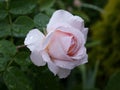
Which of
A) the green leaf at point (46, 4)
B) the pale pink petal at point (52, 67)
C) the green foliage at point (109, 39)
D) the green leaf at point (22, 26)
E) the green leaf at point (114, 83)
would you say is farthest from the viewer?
the green foliage at point (109, 39)

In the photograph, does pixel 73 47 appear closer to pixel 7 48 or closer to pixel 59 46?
pixel 59 46

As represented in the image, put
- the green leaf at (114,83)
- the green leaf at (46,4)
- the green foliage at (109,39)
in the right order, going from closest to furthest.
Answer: the green leaf at (114,83) < the green leaf at (46,4) < the green foliage at (109,39)

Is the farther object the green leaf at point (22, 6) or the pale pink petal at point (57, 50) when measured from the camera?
the green leaf at point (22, 6)

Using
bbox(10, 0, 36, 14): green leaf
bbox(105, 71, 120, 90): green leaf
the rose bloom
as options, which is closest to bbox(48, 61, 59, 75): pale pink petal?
the rose bloom

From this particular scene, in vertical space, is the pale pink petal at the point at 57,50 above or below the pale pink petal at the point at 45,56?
above

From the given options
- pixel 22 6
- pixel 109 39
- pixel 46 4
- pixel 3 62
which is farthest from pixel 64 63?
pixel 109 39

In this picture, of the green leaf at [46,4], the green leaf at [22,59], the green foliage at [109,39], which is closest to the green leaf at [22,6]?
the green leaf at [22,59]

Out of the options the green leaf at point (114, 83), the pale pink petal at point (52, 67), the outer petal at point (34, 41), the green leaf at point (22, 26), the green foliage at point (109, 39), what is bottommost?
the green foliage at point (109, 39)

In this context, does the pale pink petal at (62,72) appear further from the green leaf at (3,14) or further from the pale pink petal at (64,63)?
the green leaf at (3,14)
